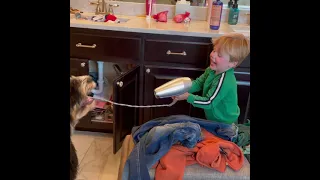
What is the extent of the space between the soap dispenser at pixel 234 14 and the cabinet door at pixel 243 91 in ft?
1.73

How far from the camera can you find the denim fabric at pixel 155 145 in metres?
1.14

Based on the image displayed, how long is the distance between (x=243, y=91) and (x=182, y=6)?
0.81m

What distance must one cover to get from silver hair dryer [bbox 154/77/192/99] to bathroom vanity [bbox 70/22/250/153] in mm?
596

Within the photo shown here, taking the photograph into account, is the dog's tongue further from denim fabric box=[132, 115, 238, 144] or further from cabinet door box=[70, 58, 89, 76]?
cabinet door box=[70, 58, 89, 76]

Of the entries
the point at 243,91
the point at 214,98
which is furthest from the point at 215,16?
the point at 214,98

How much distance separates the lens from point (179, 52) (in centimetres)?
184

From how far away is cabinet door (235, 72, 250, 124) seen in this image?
6.15 feet

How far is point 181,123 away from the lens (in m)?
1.25

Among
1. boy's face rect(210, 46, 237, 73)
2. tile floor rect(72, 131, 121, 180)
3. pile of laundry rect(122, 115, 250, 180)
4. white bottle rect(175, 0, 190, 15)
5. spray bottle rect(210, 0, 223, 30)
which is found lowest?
tile floor rect(72, 131, 121, 180)

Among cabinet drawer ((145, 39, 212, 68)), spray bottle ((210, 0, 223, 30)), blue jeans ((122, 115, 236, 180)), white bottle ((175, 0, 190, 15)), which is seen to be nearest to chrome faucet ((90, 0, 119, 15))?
white bottle ((175, 0, 190, 15))

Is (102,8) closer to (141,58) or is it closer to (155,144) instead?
(141,58)

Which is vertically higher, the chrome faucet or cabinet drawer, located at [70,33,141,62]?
the chrome faucet
